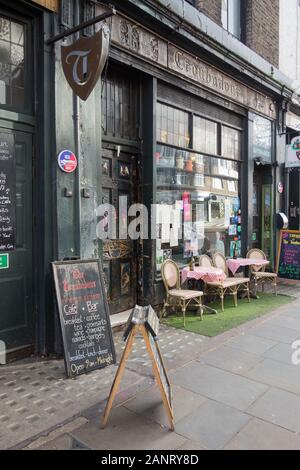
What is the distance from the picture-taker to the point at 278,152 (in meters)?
10.4

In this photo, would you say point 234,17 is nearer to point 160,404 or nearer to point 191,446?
point 160,404

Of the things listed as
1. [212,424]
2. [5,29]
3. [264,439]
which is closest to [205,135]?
[5,29]

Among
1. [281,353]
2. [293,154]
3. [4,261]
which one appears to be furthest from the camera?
[293,154]

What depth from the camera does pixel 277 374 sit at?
4344 millimetres

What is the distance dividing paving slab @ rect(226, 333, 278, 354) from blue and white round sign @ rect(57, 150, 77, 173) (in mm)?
3104

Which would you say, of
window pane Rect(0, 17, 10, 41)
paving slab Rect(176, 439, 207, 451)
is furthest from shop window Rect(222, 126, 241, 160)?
paving slab Rect(176, 439, 207, 451)

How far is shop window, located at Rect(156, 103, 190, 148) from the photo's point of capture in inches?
265

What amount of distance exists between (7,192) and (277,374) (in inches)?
143

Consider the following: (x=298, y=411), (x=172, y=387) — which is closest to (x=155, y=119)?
(x=172, y=387)

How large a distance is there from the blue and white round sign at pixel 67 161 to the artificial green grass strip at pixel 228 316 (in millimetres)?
2920

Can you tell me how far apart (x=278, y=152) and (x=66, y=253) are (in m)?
7.54

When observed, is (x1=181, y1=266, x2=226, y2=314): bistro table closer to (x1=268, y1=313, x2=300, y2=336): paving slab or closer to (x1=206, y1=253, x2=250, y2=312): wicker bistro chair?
(x1=206, y1=253, x2=250, y2=312): wicker bistro chair
